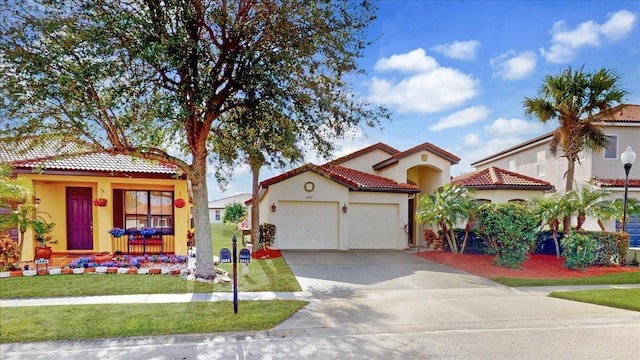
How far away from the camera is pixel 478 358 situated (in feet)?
16.5

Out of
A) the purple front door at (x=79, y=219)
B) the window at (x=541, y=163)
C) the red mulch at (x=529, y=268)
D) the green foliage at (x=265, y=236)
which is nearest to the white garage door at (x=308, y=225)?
the green foliage at (x=265, y=236)

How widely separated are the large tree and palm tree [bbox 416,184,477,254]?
17.9 ft

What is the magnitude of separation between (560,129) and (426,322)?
1226 centimetres

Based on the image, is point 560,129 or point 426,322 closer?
point 426,322

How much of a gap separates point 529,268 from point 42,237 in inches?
668

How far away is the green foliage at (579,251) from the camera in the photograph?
11625mm

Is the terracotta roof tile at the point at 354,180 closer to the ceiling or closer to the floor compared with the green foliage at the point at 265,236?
closer to the ceiling

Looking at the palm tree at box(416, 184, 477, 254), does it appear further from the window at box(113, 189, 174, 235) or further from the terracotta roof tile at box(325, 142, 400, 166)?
the window at box(113, 189, 174, 235)

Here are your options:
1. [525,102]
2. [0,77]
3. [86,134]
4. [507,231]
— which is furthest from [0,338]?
[525,102]

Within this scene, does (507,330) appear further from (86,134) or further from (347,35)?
(86,134)

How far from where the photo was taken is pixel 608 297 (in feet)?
27.0

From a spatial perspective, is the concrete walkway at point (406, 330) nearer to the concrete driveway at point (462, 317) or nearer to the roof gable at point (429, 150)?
the concrete driveway at point (462, 317)

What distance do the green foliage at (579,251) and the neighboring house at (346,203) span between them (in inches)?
278

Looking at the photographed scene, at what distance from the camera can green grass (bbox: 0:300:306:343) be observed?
5.58 meters
